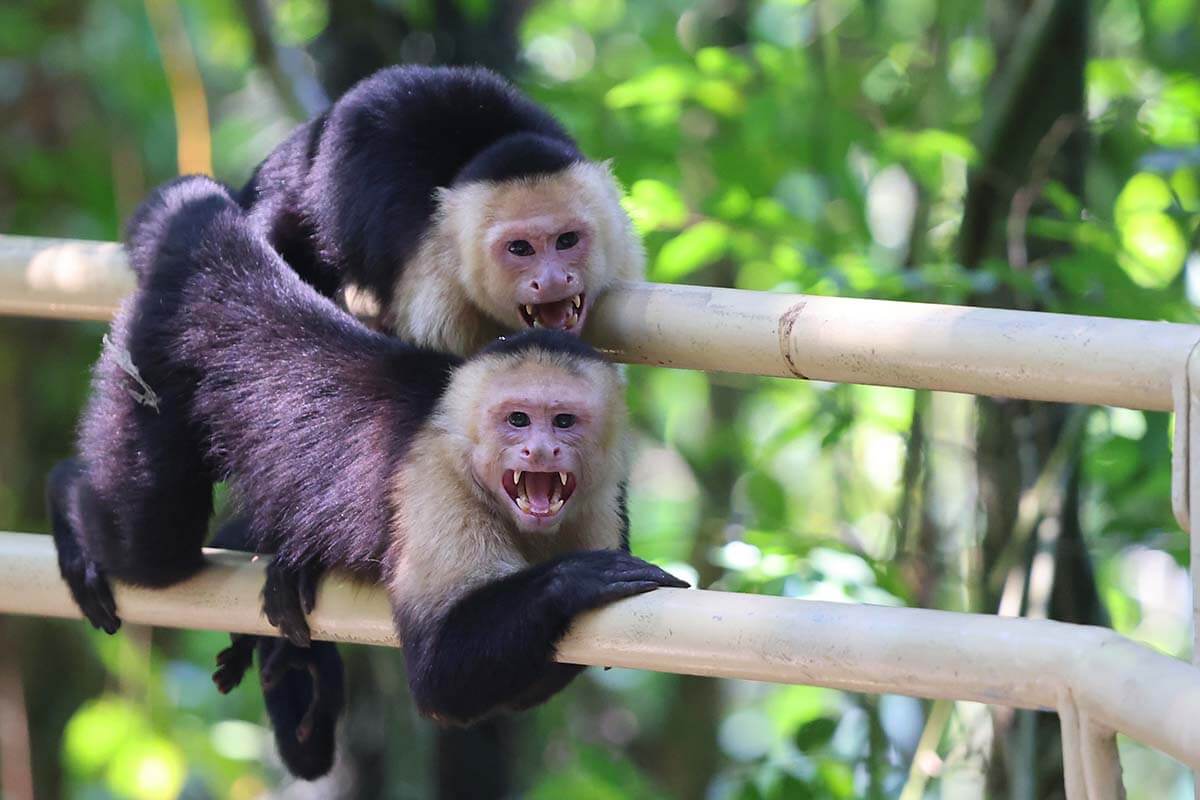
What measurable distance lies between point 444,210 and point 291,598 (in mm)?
958

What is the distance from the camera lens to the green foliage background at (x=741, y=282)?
3.20 metres

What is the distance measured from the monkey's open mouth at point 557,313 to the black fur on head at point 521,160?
0.27 metres


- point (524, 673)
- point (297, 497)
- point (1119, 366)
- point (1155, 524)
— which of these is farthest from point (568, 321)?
point (1155, 524)

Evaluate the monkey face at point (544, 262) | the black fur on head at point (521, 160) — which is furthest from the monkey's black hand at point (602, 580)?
the black fur on head at point (521, 160)

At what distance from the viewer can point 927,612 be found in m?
1.45

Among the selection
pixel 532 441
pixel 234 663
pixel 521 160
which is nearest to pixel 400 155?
pixel 521 160

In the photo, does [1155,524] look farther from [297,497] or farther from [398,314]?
[297,497]

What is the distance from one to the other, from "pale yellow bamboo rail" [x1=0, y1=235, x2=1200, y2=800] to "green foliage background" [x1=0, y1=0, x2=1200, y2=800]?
1.06 m

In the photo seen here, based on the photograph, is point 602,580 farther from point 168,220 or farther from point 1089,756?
point 168,220

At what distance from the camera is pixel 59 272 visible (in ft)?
8.10

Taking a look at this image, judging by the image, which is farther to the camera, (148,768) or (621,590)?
(148,768)

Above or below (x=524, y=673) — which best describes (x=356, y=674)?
below

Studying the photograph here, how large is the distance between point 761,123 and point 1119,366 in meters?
2.07

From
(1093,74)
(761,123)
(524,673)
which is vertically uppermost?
(1093,74)
